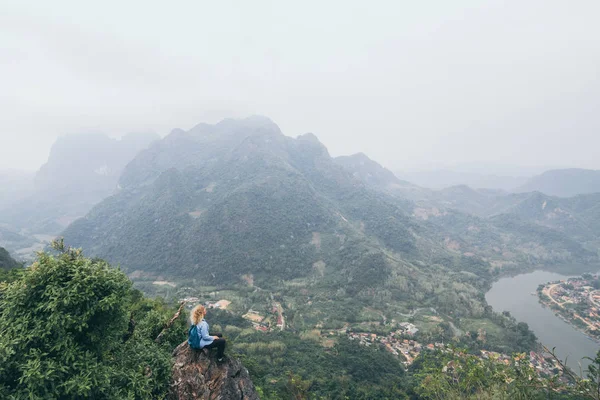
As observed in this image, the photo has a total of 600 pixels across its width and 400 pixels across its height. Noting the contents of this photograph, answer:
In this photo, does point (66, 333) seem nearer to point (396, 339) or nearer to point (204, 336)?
point (204, 336)

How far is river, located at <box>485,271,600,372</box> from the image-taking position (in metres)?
54.3

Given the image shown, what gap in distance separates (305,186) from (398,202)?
2705 inches

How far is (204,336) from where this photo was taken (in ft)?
27.4

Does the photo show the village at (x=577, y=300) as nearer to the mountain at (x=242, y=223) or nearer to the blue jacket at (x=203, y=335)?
the mountain at (x=242, y=223)

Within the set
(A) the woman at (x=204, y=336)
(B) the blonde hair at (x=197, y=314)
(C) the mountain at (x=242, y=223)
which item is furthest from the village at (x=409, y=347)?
(B) the blonde hair at (x=197, y=314)

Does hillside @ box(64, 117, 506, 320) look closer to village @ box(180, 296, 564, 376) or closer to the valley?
the valley

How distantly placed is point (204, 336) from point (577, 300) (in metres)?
106

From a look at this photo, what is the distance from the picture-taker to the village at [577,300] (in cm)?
6200

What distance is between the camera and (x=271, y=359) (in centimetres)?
3850

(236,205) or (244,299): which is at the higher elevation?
(236,205)

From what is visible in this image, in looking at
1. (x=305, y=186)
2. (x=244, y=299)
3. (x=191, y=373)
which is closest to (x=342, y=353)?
(x=244, y=299)

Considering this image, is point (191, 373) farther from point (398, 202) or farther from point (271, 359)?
point (398, 202)

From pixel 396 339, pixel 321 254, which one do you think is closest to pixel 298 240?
pixel 321 254

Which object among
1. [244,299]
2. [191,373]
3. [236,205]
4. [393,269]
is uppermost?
[191,373]
